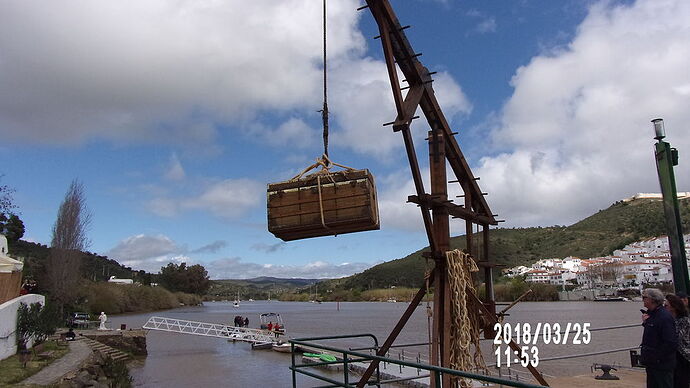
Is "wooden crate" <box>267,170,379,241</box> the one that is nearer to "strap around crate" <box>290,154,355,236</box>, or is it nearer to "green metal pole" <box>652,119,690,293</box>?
"strap around crate" <box>290,154,355,236</box>

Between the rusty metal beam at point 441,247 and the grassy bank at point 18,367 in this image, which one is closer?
the rusty metal beam at point 441,247

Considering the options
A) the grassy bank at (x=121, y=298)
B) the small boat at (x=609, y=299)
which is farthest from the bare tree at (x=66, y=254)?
the small boat at (x=609, y=299)

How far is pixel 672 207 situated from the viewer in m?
7.10

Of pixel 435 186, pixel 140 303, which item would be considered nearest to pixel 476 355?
pixel 435 186

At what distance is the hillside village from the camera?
395 ft

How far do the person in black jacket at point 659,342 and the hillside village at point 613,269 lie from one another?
390ft

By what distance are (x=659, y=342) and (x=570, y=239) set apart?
160m

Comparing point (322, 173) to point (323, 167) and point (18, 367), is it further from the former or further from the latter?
point (18, 367)

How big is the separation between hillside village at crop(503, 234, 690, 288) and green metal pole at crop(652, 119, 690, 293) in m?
117

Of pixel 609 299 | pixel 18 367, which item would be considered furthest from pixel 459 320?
pixel 609 299

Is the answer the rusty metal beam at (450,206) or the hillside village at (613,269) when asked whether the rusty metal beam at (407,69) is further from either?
the hillside village at (613,269)

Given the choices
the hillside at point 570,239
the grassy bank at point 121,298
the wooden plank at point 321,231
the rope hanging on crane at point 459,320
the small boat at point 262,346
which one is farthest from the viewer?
the hillside at point 570,239

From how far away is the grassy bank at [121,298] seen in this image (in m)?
58.4

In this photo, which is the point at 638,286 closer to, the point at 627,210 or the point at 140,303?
the point at 627,210
